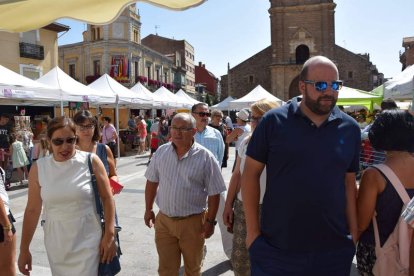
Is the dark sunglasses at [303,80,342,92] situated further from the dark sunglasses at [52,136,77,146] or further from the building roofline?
the building roofline

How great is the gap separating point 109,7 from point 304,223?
6.00ft

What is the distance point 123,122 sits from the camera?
3381cm

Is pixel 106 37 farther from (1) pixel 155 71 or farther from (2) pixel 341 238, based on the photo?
(2) pixel 341 238

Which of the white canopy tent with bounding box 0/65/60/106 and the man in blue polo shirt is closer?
the man in blue polo shirt

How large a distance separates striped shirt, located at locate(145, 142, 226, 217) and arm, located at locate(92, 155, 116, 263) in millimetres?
612

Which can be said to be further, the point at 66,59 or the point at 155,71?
the point at 155,71

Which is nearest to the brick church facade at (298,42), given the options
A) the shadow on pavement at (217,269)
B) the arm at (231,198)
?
the shadow on pavement at (217,269)

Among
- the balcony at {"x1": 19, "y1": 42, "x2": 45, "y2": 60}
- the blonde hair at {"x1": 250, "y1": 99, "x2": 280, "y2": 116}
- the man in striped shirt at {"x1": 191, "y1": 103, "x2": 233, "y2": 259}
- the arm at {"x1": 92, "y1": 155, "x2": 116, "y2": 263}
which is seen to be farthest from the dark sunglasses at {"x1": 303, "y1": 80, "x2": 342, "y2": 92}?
the balcony at {"x1": 19, "y1": 42, "x2": 45, "y2": 60}

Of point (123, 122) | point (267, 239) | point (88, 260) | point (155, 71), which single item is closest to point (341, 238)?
point (267, 239)

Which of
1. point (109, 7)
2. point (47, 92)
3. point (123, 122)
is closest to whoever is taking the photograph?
point (109, 7)

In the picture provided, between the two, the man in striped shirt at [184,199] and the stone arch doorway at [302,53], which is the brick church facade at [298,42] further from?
the man in striped shirt at [184,199]

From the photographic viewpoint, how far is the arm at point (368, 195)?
2309 mm

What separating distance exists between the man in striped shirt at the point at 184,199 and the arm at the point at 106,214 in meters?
0.61

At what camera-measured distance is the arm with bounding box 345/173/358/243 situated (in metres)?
2.36
